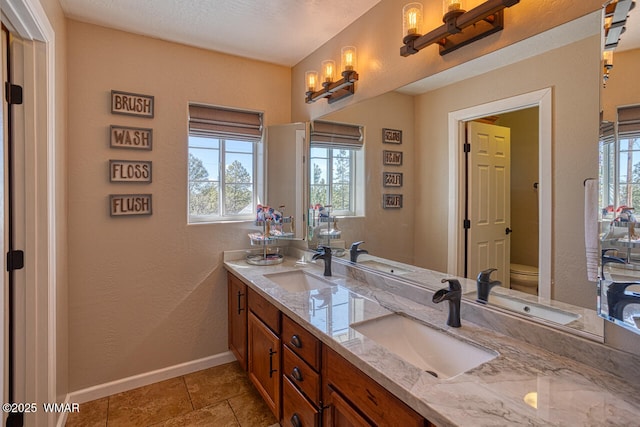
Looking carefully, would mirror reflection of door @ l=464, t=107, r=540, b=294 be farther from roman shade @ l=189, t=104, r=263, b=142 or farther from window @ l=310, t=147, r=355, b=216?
roman shade @ l=189, t=104, r=263, b=142

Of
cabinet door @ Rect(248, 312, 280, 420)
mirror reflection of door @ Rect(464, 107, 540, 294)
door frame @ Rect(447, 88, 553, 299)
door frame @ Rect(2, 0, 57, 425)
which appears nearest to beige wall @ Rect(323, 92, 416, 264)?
door frame @ Rect(447, 88, 553, 299)

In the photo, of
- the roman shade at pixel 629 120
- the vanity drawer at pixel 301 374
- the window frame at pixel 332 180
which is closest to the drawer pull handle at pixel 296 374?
the vanity drawer at pixel 301 374

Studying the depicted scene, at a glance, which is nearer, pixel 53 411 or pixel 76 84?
pixel 53 411

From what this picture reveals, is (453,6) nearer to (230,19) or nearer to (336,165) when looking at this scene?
(336,165)

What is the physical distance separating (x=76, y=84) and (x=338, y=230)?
198 centimetres

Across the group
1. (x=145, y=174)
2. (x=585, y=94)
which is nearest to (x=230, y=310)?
(x=145, y=174)

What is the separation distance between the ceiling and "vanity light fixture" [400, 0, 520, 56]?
0.48m

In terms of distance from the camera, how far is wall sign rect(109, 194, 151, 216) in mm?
2230

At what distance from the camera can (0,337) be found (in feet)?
3.80

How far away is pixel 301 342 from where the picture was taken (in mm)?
1480

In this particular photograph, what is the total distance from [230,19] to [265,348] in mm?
2087

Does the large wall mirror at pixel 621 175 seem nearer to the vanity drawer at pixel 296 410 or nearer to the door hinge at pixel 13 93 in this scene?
the vanity drawer at pixel 296 410

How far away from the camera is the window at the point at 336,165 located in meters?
2.12

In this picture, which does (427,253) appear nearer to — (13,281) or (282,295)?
(282,295)
